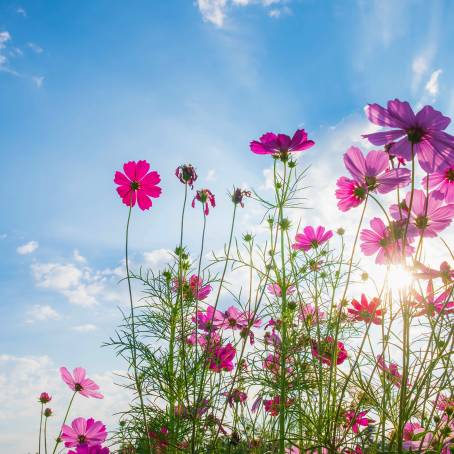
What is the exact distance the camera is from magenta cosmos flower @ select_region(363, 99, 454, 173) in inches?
30.5

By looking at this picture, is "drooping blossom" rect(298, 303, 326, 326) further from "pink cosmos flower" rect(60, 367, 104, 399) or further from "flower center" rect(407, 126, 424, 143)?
"pink cosmos flower" rect(60, 367, 104, 399)

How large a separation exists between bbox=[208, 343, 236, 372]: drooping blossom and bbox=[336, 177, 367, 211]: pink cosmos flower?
668 millimetres

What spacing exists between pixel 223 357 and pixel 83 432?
2.97 ft

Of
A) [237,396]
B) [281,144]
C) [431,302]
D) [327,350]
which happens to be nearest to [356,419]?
[327,350]

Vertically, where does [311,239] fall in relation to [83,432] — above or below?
above

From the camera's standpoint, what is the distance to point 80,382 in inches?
84.7

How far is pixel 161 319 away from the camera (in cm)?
176

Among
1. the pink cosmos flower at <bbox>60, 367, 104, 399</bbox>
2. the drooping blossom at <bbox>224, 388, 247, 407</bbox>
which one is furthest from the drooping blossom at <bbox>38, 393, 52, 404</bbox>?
the drooping blossom at <bbox>224, 388, 247, 407</bbox>

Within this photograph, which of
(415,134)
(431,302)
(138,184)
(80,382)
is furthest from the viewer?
(80,382)

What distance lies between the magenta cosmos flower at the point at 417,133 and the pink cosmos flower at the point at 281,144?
51 centimetres

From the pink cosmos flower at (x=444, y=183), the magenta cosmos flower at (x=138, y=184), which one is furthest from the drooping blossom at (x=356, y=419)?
the magenta cosmos flower at (x=138, y=184)

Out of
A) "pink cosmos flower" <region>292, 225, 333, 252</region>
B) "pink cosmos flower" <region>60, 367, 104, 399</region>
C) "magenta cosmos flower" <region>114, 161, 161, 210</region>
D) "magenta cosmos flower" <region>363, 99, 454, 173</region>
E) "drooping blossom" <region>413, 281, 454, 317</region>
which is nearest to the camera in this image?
"magenta cosmos flower" <region>363, 99, 454, 173</region>

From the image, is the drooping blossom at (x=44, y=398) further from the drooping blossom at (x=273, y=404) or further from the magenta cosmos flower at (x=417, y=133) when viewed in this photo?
the magenta cosmos flower at (x=417, y=133)

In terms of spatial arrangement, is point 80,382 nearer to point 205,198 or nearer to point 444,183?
point 205,198
